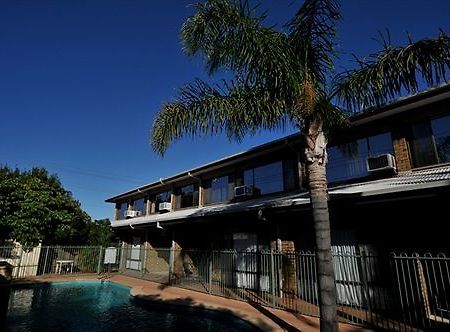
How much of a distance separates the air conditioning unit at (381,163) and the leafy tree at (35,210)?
19.6 metres

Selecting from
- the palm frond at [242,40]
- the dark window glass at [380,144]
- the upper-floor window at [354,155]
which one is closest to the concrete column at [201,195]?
the upper-floor window at [354,155]

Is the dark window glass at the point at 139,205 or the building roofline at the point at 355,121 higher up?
the building roofline at the point at 355,121

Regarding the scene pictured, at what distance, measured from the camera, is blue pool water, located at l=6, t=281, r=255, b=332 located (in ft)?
31.8

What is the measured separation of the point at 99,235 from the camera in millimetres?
25125

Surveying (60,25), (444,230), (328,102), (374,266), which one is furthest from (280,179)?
(60,25)

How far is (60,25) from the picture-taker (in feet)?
38.0

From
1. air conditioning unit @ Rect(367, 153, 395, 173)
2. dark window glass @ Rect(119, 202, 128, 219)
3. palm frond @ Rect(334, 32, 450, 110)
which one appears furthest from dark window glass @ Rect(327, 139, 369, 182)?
dark window glass @ Rect(119, 202, 128, 219)

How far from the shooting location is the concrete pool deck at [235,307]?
836 centimetres

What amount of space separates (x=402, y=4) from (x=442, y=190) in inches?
190

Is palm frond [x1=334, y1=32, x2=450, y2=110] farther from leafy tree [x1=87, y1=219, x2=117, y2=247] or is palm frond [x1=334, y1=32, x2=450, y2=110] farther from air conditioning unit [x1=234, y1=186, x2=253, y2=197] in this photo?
leafy tree [x1=87, y1=219, x2=117, y2=247]

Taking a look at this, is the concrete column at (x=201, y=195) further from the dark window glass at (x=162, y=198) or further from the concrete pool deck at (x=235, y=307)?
the concrete pool deck at (x=235, y=307)

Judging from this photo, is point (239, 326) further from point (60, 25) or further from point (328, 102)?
point (60, 25)

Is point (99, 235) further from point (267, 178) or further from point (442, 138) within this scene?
point (442, 138)

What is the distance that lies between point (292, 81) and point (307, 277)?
7491 mm
